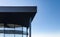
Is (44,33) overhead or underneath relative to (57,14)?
underneath

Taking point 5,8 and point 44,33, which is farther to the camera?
point 44,33

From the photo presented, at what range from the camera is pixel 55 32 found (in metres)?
16.8

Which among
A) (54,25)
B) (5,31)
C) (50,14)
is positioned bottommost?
(5,31)

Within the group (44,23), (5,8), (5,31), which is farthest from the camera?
(44,23)

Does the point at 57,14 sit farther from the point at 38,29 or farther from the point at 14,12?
the point at 14,12

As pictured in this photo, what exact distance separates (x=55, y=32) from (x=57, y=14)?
206 centimetres

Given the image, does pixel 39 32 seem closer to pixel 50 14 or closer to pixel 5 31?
pixel 50 14

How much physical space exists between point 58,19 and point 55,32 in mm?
1551

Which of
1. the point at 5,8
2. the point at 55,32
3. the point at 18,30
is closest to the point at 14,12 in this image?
the point at 5,8

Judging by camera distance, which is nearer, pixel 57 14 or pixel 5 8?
pixel 5 8

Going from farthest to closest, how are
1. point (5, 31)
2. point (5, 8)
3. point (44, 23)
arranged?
point (44, 23) → point (5, 31) → point (5, 8)

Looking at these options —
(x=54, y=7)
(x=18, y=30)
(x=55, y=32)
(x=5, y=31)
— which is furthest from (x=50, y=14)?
(x=5, y=31)

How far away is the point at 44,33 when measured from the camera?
1662cm

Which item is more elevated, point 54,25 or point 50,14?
point 50,14
